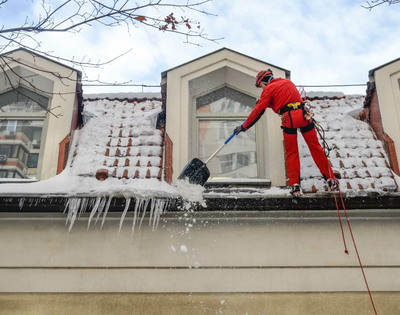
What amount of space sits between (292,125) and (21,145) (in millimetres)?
3273

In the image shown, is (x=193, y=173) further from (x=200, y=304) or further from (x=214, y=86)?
(x=214, y=86)

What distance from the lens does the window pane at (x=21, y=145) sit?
14.7ft

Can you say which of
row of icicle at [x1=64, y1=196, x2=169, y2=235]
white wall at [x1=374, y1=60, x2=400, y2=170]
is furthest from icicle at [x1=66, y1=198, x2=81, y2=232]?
white wall at [x1=374, y1=60, x2=400, y2=170]

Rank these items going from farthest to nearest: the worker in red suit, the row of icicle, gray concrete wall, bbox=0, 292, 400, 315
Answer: the worker in red suit < the row of icicle < gray concrete wall, bbox=0, 292, 400, 315

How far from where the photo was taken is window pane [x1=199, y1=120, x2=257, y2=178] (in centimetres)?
462

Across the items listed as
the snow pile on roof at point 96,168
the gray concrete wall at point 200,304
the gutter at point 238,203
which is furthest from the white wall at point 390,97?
the snow pile on roof at point 96,168

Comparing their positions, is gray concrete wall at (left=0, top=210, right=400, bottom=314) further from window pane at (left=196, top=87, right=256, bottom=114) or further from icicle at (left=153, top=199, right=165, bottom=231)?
window pane at (left=196, top=87, right=256, bottom=114)

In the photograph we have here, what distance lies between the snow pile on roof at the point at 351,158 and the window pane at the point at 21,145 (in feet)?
10.6

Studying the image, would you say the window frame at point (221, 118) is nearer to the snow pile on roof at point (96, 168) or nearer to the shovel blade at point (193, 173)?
the snow pile on roof at point (96, 168)

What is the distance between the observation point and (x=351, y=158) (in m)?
4.29

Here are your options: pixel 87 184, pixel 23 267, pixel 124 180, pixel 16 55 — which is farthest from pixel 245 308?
pixel 16 55

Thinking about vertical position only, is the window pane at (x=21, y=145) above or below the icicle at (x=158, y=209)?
above

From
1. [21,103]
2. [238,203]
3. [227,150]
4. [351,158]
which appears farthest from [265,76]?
[21,103]

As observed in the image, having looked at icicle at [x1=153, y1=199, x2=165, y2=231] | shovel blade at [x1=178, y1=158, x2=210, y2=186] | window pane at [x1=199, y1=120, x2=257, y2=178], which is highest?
window pane at [x1=199, y1=120, x2=257, y2=178]
